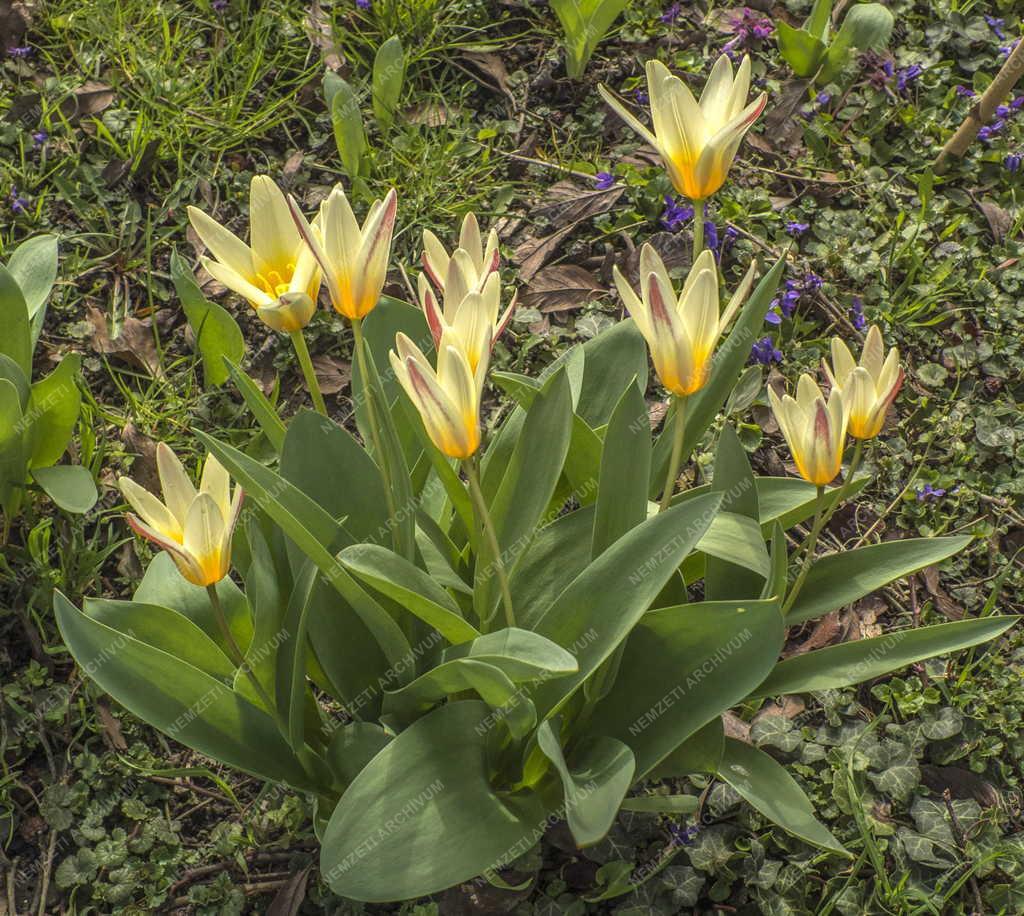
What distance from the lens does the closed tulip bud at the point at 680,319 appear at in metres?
1.29

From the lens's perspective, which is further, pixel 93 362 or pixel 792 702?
pixel 93 362

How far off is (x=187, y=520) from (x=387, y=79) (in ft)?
5.90

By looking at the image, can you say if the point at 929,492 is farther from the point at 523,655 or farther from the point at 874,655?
the point at 523,655

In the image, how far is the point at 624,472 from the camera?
147 cm

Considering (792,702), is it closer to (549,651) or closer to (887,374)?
(887,374)

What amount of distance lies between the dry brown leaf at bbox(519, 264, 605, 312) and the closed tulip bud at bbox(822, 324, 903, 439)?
1195mm

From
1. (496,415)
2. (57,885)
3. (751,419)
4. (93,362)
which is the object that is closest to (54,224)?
(93,362)

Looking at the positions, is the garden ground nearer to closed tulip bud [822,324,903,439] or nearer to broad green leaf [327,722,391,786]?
broad green leaf [327,722,391,786]

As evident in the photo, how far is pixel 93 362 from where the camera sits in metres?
2.52

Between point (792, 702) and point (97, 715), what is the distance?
131cm

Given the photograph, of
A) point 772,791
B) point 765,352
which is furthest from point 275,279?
point 765,352

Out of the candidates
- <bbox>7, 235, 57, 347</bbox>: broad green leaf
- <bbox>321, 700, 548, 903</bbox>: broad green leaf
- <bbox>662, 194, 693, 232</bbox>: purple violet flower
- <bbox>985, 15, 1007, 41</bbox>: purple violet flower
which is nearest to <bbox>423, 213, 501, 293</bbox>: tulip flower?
<bbox>321, 700, 548, 903</bbox>: broad green leaf

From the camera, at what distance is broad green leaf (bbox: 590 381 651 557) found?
145 centimetres

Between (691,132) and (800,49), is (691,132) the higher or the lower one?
the higher one
